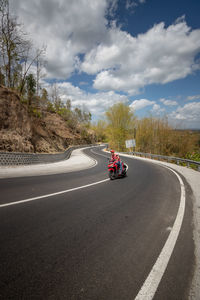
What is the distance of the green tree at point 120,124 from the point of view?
32.6 metres

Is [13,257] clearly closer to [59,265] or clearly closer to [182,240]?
[59,265]

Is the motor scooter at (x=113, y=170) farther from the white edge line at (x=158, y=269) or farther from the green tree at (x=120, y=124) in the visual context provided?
the green tree at (x=120, y=124)

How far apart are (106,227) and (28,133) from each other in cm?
1529

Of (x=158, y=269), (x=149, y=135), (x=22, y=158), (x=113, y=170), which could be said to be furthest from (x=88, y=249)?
(x=149, y=135)

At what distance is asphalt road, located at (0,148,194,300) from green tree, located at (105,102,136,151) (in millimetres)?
29294

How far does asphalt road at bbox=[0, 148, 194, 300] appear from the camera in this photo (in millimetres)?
1640

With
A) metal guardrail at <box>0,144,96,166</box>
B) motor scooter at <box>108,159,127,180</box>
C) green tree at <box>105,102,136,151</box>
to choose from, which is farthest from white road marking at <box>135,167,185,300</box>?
green tree at <box>105,102,136,151</box>

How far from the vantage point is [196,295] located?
5.36 feet

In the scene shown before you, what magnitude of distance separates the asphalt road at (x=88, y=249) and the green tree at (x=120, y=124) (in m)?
29.3

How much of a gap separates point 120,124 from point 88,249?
33.1m

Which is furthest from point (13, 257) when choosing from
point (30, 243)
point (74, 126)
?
point (74, 126)

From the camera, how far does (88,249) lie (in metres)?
2.33

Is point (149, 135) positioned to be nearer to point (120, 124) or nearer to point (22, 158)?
point (120, 124)

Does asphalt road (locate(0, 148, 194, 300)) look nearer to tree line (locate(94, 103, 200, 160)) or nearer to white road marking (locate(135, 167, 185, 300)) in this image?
white road marking (locate(135, 167, 185, 300))
